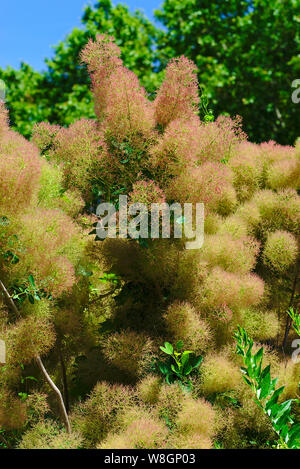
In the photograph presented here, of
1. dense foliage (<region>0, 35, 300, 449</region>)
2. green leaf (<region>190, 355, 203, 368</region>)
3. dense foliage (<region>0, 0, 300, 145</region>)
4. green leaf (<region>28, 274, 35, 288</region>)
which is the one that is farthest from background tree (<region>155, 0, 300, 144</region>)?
green leaf (<region>28, 274, 35, 288</region>)

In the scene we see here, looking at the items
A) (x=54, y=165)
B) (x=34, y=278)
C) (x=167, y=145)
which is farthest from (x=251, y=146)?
(x=34, y=278)

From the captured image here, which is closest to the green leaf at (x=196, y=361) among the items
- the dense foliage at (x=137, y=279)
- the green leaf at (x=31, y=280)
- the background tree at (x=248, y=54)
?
the dense foliage at (x=137, y=279)

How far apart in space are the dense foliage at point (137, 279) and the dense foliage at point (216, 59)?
4.77 m

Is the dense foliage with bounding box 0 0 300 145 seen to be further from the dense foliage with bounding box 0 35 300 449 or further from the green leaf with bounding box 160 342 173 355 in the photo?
the green leaf with bounding box 160 342 173 355

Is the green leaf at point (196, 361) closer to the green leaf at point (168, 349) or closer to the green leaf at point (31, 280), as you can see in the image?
the green leaf at point (168, 349)

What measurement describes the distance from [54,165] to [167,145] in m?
0.35

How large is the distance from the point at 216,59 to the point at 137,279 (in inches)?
225

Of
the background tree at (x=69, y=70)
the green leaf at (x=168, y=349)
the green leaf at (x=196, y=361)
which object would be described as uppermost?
the background tree at (x=69, y=70)

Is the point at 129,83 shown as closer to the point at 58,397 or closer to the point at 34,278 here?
the point at 34,278

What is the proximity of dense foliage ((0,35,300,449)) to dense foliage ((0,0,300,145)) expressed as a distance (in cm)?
477

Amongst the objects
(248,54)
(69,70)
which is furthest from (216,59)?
Answer: (69,70)

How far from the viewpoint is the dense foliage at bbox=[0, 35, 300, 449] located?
0.97 meters

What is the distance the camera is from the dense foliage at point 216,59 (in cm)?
599
